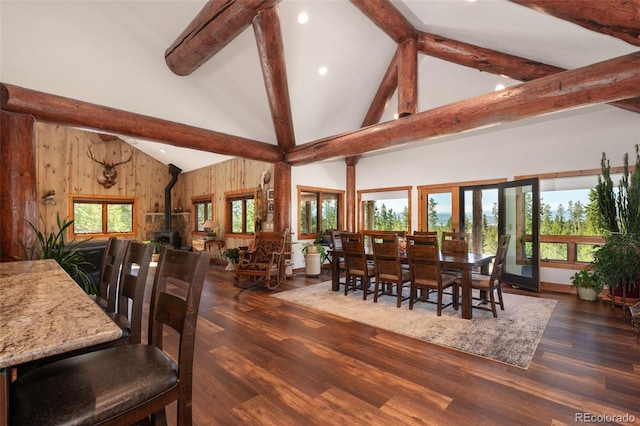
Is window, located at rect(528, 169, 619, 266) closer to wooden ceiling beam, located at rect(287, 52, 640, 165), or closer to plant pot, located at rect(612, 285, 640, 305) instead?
plant pot, located at rect(612, 285, 640, 305)

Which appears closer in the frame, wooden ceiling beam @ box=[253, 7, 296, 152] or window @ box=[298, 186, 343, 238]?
wooden ceiling beam @ box=[253, 7, 296, 152]

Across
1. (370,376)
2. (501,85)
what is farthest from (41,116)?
(501,85)

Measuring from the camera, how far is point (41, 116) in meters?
3.63

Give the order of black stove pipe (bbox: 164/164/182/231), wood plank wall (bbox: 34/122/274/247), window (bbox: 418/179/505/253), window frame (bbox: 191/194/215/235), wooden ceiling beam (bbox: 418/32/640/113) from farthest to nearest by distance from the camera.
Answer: black stove pipe (bbox: 164/164/182/231) < window frame (bbox: 191/194/215/235) < wood plank wall (bbox: 34/122/274/247) < window (bbox: 418/179/505/253) < wooden ceiling beam (bbox: 418/32/640/113)

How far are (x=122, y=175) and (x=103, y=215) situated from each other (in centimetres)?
133

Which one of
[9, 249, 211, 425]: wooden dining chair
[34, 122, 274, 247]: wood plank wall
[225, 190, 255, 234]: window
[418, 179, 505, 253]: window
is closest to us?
[9, 249, 211, 425]: wooden dining chair

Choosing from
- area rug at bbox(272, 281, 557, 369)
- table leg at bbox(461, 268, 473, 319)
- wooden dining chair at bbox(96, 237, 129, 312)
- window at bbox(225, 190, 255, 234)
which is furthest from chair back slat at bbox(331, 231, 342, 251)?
wooden dining chair at bbox(96, 237, 129, 312)

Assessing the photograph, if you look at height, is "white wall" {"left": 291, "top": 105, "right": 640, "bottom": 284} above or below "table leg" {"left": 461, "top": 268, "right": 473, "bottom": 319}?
above

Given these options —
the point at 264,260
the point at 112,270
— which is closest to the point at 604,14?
the point at 112,270

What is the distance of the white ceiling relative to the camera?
139 inches

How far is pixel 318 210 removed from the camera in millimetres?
7516

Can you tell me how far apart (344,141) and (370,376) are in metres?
3.87

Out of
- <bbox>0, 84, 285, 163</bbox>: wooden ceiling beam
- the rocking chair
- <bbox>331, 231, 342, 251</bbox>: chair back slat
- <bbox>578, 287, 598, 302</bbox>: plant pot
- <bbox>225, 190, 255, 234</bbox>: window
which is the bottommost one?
<bbox>578, 287, 598, 302</bbox>: plant pot

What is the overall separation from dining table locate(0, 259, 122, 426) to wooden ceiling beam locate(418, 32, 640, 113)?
532cm
